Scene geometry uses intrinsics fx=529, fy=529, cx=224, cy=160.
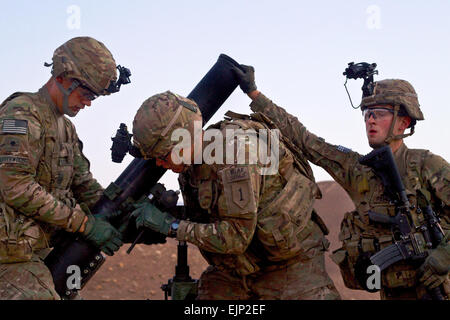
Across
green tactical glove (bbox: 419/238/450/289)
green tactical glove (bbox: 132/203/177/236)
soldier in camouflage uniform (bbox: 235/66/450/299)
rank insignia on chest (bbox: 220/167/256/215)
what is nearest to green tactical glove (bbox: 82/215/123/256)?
green tactical glove (bbox: 132/203/177/236)

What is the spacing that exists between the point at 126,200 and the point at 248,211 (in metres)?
1.50

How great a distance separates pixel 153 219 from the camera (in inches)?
181

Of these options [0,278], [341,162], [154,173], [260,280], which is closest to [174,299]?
[260,280]

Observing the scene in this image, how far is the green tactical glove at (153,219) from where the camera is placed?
459cm

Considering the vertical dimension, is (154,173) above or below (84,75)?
below

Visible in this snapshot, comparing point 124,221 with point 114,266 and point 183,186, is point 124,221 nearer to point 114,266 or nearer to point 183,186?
point 183,186

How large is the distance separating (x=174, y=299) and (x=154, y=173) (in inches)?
49.7

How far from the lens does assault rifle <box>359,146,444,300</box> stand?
16.3 ft

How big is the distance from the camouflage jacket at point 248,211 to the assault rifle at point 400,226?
650 millimetres

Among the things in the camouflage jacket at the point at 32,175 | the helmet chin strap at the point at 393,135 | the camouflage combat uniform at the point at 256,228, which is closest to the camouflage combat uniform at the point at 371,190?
the helmet chin strap at the point at 393,135

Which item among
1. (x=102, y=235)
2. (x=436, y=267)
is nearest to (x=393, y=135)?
(x=436, y=267)

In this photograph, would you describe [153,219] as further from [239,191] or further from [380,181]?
[380,181]

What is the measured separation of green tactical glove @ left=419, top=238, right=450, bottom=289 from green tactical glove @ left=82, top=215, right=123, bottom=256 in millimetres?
2832

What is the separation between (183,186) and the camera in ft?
16.6
